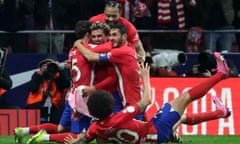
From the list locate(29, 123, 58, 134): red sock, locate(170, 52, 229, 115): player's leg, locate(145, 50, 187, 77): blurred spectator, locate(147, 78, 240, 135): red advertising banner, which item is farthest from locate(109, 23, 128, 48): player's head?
locate(145, 50, 187, 77): blurred spectator

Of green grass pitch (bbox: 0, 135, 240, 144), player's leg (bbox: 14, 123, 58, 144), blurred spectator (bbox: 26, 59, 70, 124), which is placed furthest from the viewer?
blurred spectator (bbox: 26, 59, 70, 124)

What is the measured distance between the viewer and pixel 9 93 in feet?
60.1

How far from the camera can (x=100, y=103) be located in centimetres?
1038

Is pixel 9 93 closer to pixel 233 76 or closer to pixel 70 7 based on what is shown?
pixel 70 7

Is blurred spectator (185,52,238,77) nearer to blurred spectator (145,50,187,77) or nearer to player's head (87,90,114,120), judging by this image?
blurred spectator (145,50,187,77)

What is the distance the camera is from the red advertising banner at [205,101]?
16594 millimetres

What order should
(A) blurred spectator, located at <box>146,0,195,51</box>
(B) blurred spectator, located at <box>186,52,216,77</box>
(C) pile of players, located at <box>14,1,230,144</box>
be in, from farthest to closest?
(A) blurred spectator, located at <box>146,0,195,51</box> < (B) blurred spectator, located at <box>186,52,216,77</box> < (C) pile of players, located at <box>14,1,230,144</box>

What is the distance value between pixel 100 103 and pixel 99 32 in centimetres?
216

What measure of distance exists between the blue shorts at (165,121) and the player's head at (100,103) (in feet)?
3.02

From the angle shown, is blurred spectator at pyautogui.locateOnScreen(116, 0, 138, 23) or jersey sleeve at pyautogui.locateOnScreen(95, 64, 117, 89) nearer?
jersey sleeve at pyautogui.locateOnScreen(95, 64, 117, 89)

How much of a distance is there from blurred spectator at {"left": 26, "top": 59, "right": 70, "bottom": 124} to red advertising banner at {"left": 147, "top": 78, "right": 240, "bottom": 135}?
1.54 metres

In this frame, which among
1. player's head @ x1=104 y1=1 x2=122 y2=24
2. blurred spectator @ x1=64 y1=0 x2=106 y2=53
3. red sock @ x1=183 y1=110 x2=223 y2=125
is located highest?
player's head @ x1=104 y1=1 x2=122 y2=24

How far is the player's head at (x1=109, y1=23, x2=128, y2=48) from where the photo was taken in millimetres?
12352

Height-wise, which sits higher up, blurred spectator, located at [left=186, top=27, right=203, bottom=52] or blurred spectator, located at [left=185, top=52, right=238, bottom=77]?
blurred spectator, located at [left=186, top=27, right=203, bottom=52]
